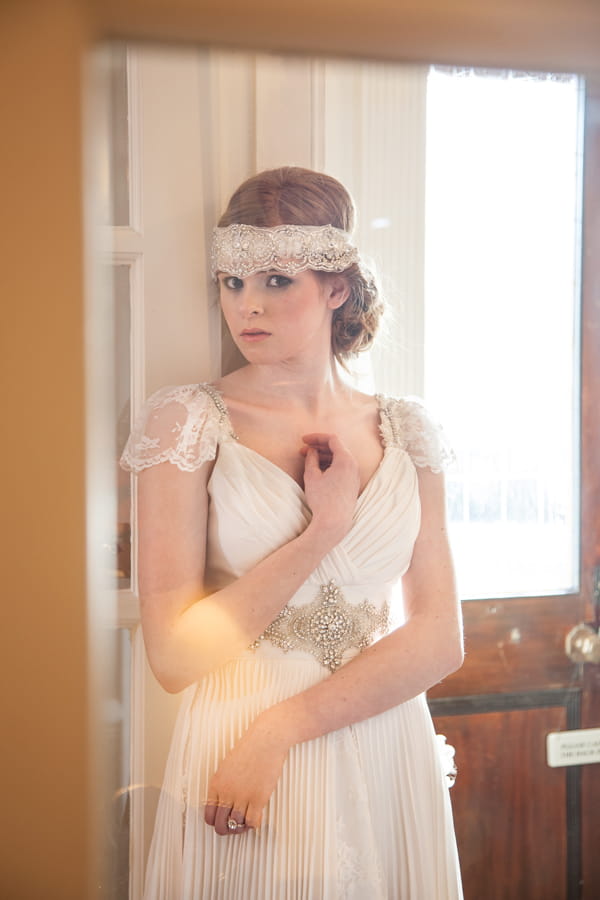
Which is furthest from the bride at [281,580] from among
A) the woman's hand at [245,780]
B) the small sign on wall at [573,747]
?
the small sign on wall at [573,747]

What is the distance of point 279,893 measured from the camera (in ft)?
2.26

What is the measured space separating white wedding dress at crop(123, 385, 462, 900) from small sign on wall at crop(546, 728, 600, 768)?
0.21 metres

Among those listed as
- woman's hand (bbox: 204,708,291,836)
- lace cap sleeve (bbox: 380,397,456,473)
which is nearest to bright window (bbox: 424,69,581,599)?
lace cap sleeve (bbox: 380,397,456,473)

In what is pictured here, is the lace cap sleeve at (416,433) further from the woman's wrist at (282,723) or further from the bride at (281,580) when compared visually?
the woman's wrist at (282,723)

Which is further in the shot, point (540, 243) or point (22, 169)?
point (540, 243)

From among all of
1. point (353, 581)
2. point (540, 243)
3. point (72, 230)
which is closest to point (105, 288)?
point (72, 230)

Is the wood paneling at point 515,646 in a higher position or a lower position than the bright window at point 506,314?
lower

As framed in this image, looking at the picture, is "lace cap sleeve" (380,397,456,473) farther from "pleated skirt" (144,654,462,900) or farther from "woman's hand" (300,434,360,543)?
"pleated skirt" (144,654,462,900)

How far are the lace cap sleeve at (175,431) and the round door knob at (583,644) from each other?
1.47 feet

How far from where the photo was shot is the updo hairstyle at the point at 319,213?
67 cm

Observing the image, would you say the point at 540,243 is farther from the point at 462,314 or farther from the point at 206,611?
the point at 206,611

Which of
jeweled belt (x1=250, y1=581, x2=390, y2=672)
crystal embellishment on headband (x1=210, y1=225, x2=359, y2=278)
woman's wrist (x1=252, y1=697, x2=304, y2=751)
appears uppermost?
crystal embellishment on headband (x1=210, y1=225, x2=359, y2=278)

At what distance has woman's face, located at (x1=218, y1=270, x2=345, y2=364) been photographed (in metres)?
0.67

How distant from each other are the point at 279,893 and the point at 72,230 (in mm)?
624
